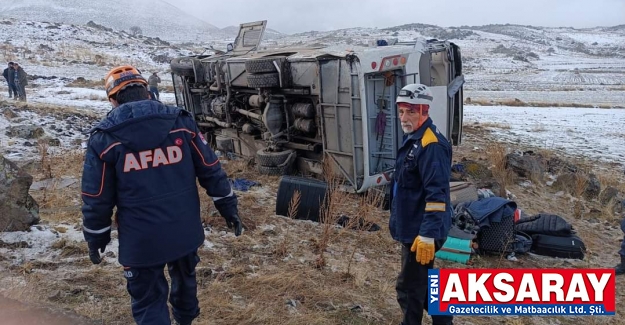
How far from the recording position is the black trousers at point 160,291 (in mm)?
2629

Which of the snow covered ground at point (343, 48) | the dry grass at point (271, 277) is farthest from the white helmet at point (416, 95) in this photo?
the snow covered ground at point (343, 48)

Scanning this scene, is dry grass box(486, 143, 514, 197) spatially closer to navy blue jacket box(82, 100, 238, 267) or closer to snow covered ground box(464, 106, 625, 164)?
snow covered ground box(464, 106, 625, 164)

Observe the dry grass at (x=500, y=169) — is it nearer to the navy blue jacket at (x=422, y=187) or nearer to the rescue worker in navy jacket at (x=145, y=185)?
the navy blue jacket at (x=422, y=187)

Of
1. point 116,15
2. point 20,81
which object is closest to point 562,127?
point 20,81

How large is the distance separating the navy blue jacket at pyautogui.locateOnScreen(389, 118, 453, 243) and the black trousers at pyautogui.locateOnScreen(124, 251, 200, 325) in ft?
4.38

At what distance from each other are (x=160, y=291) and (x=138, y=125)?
0.97 m

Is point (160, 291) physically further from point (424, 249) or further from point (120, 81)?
point (424, 249)

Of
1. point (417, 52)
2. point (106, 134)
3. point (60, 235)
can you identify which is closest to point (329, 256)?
point (60, 235)

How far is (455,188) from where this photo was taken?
6129 millimetres

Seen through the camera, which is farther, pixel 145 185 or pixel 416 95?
pixel 416 95

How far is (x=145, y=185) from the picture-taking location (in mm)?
2479

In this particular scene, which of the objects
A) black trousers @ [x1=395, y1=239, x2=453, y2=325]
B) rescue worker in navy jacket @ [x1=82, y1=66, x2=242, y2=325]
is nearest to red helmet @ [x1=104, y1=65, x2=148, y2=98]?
rescue worker in navy jacket @ [x1=82, y1=66, x2=242, y2=325]

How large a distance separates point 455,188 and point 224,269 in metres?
3.26

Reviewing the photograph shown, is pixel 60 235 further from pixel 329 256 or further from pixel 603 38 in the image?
pixel 603 38
